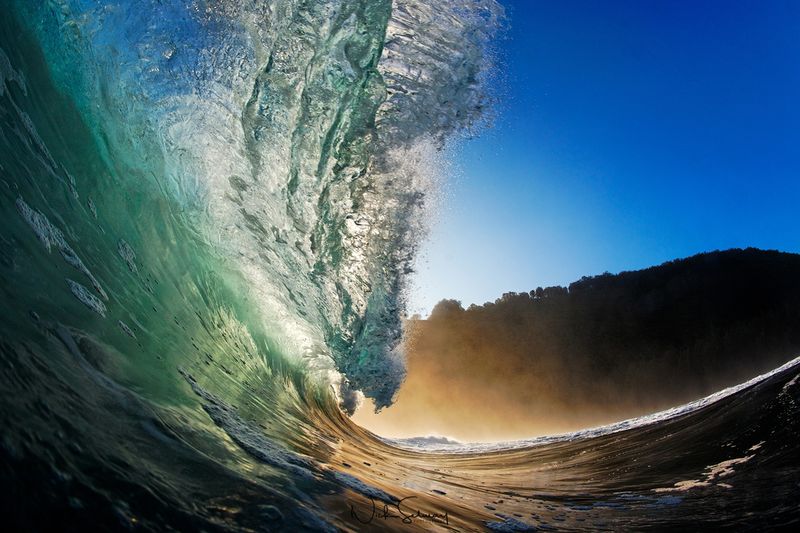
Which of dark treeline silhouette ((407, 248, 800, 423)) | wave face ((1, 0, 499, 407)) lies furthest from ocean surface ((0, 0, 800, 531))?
dark treeline silhouette ((407, 248, 800, 423))

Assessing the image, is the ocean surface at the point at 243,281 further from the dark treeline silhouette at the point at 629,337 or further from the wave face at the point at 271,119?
the dark treeline silhouette at the point at 629,337

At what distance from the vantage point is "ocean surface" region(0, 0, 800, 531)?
1.57 metres

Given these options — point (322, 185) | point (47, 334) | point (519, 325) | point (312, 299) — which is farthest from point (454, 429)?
point (47, 334)

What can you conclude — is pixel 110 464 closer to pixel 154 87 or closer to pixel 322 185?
pixel 154 87

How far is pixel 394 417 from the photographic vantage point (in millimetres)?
22594

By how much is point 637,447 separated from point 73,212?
701 cm

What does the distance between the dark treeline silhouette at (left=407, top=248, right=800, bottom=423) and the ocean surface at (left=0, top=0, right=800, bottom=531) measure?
11616 mm
